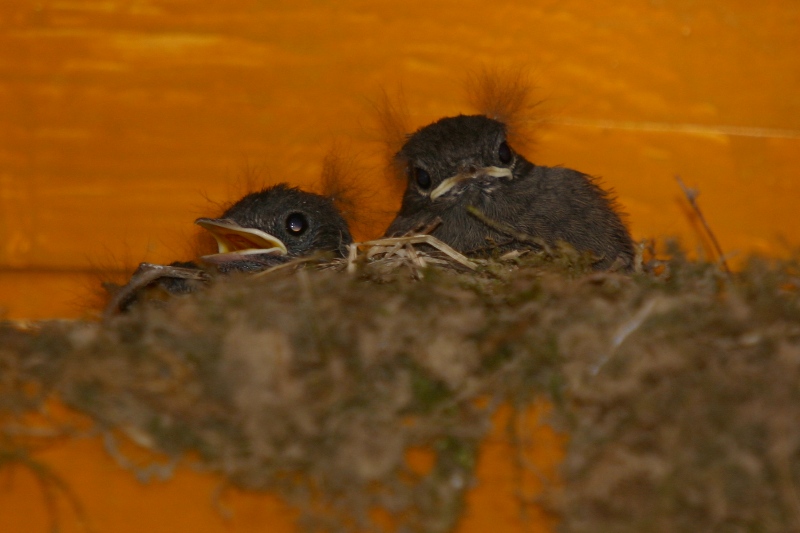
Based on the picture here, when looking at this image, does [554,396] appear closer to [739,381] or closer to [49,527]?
[739,381]

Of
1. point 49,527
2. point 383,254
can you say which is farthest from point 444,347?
point 383,254

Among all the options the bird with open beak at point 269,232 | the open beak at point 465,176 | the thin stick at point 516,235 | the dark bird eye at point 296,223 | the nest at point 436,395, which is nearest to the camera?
the nest at point 436,395

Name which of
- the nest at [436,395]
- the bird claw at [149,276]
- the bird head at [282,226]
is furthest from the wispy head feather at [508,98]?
the nest at [436,395]

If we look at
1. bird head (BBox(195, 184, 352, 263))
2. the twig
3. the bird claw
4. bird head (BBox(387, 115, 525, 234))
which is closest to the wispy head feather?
bird head (BBox(387, 115, 525, 234))

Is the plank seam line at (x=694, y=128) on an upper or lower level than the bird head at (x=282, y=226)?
upper

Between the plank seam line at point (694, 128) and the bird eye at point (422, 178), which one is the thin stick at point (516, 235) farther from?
the plank seam line at point (694, 128)

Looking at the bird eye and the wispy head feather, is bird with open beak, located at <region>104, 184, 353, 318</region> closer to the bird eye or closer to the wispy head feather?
the bird eye

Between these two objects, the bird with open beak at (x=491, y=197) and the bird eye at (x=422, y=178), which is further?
the bird eye at (x=422, y=178)

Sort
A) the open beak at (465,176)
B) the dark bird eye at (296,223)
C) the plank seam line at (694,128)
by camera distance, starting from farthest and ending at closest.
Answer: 1. the plank seam line at (694,128)
2. the dark bird eye at (296,223)
3. the open beak at (465,176)

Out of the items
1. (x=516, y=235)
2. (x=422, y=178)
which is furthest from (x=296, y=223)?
(x=516, y=235)
